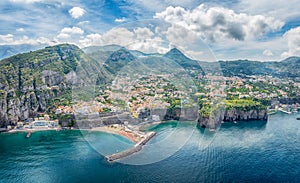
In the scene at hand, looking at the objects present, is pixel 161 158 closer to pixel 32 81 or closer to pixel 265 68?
pixel 32 81

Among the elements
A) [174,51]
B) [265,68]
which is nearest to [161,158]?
[174,51]

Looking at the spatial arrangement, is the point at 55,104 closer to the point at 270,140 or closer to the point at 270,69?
the point at 270,140

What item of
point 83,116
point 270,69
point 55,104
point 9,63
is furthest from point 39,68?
point 270,69

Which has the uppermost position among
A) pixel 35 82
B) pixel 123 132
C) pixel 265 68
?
pixel 265 68

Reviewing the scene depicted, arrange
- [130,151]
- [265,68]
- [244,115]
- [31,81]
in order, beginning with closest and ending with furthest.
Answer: [130,151], [244,115], [31,81], [265,68]

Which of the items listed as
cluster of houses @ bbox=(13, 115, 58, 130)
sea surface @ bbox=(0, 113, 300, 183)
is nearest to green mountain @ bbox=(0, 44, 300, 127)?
cluster of houses @ bbox=(13, 115, 58, 130)

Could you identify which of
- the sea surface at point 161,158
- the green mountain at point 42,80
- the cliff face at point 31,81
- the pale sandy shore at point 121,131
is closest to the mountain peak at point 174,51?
the sea surface at point 161,158

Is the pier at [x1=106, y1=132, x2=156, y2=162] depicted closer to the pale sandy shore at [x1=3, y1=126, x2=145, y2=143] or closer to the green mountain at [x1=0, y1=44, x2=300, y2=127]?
the pale sandy shore at [x1=3, y1=126, x2=145, y2=143]

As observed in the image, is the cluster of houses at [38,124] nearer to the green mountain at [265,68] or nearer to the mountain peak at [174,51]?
the mountain peak at [174,51]
